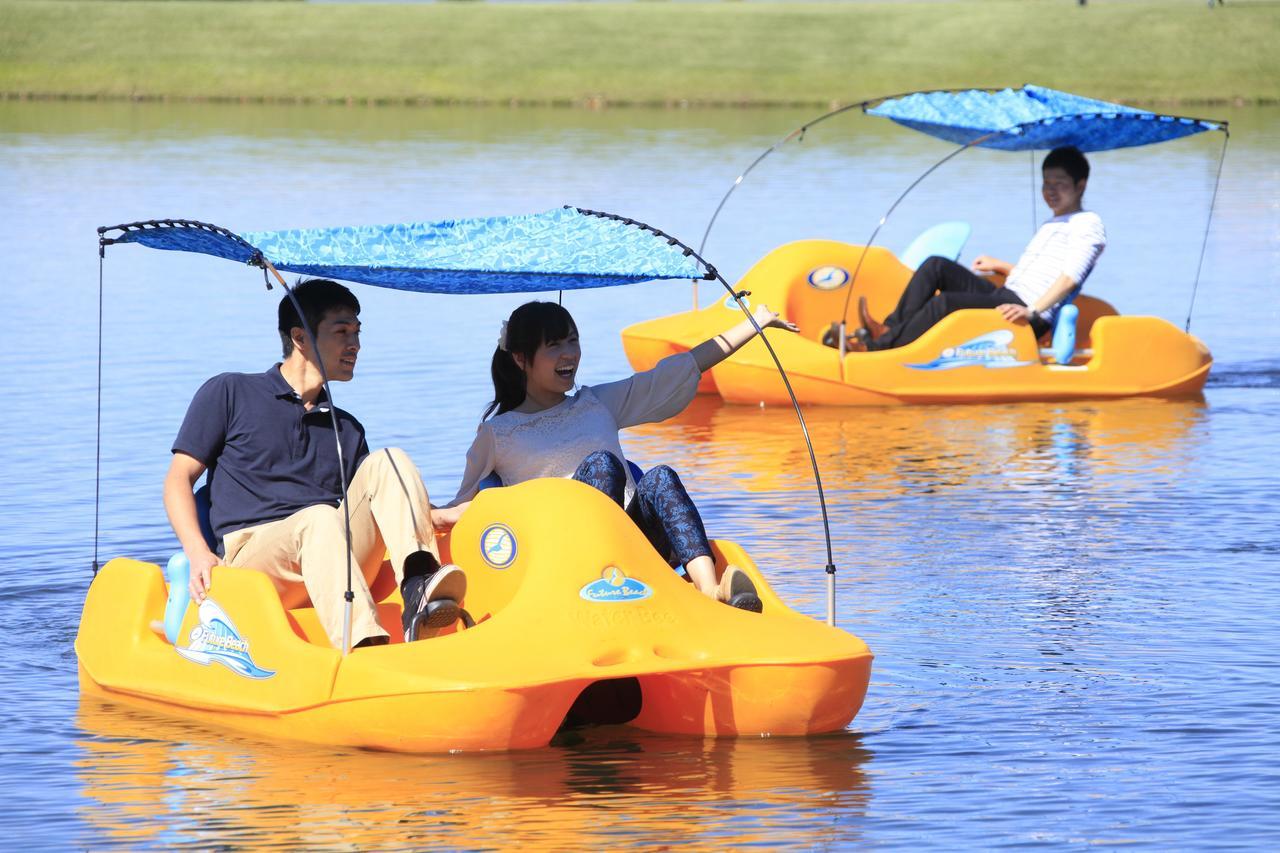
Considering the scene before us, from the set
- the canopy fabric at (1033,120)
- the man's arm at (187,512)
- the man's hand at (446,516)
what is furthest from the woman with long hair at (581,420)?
the canopy fabric at (1033,120)

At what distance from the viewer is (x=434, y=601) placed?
6.56 metres

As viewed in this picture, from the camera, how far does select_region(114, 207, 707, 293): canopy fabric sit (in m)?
6.96

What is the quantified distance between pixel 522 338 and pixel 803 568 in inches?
Answer: 93.6

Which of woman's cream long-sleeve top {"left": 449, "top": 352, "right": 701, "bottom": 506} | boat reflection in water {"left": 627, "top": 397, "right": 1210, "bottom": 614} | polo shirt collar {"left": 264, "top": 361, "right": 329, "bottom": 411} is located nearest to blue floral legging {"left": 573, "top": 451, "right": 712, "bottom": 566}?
woman's cream long-sleeve top {"left": 449, "top": 352, "right": 701, "bottom": 506}

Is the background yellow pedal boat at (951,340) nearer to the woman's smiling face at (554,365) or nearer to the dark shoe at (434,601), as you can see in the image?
the woman's smiling face at (554,365)

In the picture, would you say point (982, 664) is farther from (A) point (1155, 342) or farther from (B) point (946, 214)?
(B) point (946, 214)

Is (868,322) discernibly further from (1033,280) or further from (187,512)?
(187,512)

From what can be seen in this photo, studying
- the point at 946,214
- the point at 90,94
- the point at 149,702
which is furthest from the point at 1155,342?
the point at 90,94

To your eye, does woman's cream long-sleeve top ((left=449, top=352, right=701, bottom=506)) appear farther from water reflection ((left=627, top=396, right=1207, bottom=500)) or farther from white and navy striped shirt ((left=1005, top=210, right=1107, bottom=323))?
white and navy striped shirt ((left=1005, top=210, right=1107, bottom=323))

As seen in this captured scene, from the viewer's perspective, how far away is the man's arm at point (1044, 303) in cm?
1354

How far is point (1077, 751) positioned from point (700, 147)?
90.3 ft

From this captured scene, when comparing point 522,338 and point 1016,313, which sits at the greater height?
point 1016,313

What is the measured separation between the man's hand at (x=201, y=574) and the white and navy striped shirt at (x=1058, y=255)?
25.8 ft

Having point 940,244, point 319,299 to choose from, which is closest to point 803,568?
point 319,299
